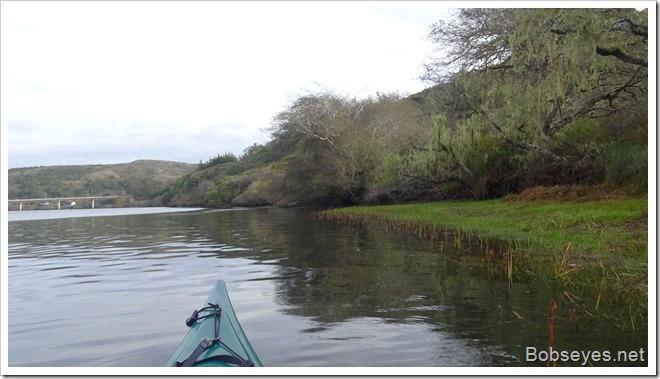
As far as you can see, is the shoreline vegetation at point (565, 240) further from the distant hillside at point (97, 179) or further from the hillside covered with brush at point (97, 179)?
the distant hillside at point (97, 179)

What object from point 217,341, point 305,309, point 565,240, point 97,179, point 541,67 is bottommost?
point 305,309

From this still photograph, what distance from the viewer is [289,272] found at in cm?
1109

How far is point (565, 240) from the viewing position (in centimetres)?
1159

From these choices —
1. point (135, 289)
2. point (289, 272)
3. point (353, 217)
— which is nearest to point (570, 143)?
point (353, 217)

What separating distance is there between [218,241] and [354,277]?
9.09m

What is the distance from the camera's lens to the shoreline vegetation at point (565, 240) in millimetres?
7363

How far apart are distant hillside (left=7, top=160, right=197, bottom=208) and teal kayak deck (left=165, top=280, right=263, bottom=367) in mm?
31867

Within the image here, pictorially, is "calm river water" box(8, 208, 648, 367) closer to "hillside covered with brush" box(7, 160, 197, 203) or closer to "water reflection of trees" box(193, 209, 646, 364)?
"water reflection of trees" box(193, 209, 646, 364)

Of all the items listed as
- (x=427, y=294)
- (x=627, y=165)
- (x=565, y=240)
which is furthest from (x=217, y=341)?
(x=627, y=165)

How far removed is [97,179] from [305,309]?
5409 centimetres

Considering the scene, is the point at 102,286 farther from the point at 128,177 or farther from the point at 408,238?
the point at 128,177

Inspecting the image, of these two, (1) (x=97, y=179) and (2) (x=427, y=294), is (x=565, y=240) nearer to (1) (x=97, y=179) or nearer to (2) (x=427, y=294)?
(2) (x=427, y=294)

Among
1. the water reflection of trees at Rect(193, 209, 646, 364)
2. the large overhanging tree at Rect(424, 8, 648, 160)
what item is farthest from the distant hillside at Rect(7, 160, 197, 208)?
the water reflection of trees at Rect(193, 209, 646, 364)

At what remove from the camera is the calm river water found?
19.1 ft
